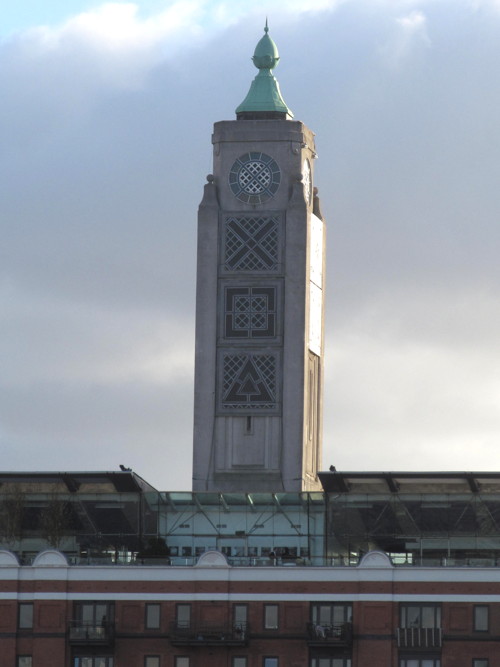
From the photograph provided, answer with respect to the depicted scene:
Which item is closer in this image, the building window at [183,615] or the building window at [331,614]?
the building window at [331,614]

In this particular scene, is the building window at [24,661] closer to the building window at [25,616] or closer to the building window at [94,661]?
the building window at [25,616]

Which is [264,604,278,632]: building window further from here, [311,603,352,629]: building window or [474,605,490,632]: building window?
[474,605,490,632]: building window

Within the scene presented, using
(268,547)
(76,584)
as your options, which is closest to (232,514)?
(268,547)

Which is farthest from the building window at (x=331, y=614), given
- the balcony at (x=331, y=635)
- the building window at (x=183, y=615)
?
the building window at (x=183, y=615)

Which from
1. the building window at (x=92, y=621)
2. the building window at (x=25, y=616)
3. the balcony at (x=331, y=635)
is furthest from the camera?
the building window at (x=25, y=616)

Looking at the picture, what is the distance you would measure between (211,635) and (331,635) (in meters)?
6.73

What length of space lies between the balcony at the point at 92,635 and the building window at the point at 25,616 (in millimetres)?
2419

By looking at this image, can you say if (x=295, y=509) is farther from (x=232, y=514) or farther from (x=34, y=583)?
(x=34, y=583)

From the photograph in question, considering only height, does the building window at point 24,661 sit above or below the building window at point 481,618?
below

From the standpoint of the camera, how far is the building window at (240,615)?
178 metres

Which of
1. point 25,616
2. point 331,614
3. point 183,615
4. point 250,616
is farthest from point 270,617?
point 25,616

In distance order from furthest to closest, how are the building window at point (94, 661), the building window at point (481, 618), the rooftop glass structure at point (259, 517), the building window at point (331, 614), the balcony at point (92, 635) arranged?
the rooftop glass structure at point (259, 517), the building window at point (94, 661), the balcony at point (92, 635), the building window at point (331, 614), the building window at point (481, 618)

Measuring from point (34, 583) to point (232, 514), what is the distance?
768 inches

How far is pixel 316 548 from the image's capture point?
193125 millimetres
